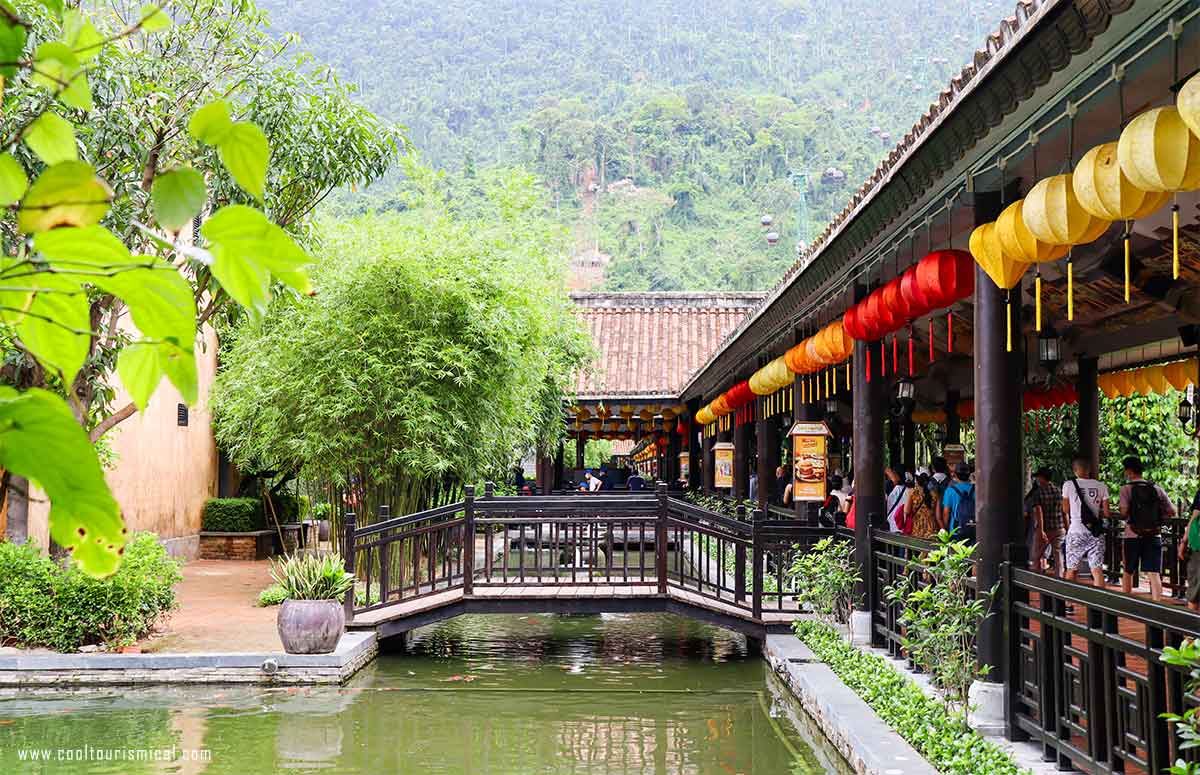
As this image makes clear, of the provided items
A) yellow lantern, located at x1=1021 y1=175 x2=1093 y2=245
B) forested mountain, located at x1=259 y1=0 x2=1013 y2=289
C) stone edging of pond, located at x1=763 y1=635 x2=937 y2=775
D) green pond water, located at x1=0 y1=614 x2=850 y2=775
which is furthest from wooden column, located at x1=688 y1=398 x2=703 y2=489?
forested mountain, located at x1=259 y1=0 x2=1013 y2=289

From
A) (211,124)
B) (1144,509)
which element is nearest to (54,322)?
(211,124)

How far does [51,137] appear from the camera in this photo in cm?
85

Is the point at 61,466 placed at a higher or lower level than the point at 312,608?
higher

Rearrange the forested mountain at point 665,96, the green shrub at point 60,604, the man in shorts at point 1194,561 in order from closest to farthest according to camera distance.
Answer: the man in shorts at point 1194,561
the green shrub at point 60,604
the forested mountain at point 665,96

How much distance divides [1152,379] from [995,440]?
23.3ft

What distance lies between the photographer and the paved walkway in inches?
387

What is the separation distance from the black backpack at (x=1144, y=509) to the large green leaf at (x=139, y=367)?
968cm

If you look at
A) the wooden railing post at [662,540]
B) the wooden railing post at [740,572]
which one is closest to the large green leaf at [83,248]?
the wooden railing post at [662,540]

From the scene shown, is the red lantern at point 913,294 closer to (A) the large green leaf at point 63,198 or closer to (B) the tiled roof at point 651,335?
(A) the large green leaf at point 63,198

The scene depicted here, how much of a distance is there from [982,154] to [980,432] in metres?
1.39

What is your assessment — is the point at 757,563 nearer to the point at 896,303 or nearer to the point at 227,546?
the point at 896,303

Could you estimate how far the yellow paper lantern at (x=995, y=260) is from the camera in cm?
539

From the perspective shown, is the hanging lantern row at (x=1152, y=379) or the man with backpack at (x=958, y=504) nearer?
the man with backpack at (x=958, y=504)

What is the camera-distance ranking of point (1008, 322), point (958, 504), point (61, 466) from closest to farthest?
point (61, 466)
point (1008, 322)
point (958, 504)
